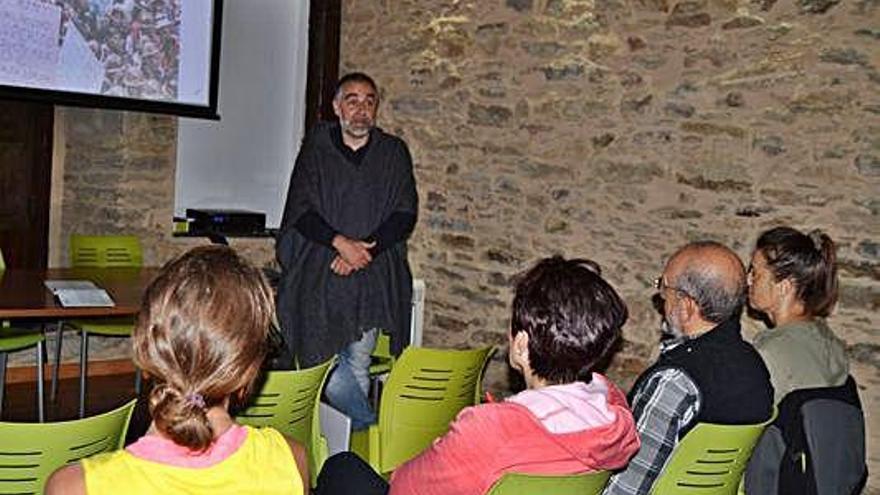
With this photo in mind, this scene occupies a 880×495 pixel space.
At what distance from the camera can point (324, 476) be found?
261cm

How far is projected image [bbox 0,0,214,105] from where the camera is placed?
19.8ft

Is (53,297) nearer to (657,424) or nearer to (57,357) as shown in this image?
(57,357)

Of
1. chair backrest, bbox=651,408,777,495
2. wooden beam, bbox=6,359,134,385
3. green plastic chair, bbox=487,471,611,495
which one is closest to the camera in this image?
green plastic chair, bbox=487,471,611,495

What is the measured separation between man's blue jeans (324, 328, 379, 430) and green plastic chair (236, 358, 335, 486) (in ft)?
3.80

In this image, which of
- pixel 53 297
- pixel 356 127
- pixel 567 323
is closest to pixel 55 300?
pixel 53 297

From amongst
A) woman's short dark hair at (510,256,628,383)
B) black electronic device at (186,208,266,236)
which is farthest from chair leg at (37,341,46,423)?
woman's short dark hair at (510,256,628,383)

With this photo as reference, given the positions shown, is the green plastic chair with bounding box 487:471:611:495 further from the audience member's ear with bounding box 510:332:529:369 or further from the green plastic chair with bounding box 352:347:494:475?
the green plastic chair with bounding box 352:347:494:475

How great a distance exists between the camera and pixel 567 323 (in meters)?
2.33

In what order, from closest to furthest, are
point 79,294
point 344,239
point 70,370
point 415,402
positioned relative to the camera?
point 415,402 → point 79,294 → point 344,239 → point 70,370

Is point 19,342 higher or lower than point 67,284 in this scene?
lower

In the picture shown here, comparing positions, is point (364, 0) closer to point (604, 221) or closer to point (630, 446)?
point (604, 221)

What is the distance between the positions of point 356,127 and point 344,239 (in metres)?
0.50

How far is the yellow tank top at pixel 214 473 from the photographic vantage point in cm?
172

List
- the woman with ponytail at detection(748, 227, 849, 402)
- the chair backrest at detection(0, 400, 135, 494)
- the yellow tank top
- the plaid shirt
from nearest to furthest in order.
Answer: the yellow tank top
the chair backrest at detection(0, 400, 135, 494)
the plaid shirt
the woman with ponytail at detection(748, 227, 849, 402)
